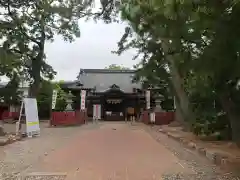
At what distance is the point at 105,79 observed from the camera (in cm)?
4475

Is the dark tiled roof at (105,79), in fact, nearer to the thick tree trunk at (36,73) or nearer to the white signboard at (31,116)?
the thick tree trunk at (36,73)

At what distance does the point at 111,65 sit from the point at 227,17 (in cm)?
5981

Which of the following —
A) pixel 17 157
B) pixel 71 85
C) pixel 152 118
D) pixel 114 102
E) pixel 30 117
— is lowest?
pixel 17 157

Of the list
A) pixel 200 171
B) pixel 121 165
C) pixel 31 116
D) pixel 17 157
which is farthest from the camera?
pixel 31 116

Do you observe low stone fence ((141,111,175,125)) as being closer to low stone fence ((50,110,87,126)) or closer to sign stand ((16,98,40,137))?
low stone fence ((50,110,87,126))

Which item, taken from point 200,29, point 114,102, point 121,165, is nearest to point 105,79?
point 114,102

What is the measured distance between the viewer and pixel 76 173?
6.55m

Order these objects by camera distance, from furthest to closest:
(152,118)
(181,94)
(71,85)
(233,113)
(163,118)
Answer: (71,85)
(163,118)
(152,118)
(181,94)
(233,113)

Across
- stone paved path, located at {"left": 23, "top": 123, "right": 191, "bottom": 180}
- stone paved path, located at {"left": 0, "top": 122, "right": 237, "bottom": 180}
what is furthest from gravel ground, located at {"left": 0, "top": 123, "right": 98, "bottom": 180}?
stone paved path, located at {"left": 23, "top": 123, "right": 191, "bottom": 180}

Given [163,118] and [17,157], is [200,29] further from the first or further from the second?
[163,118]

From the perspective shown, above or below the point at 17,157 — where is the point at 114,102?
above

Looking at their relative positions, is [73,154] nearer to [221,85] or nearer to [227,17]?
[221,85]

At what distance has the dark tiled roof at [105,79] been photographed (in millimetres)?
42406

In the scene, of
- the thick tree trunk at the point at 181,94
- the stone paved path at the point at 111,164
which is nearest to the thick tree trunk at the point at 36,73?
the thick tree trunk at the point at 181,94
